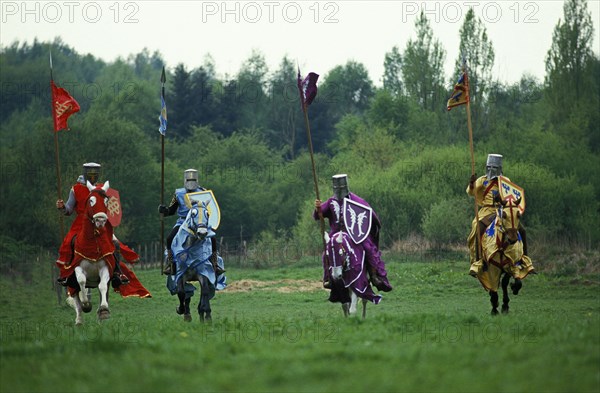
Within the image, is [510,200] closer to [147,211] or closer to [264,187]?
[147,211]

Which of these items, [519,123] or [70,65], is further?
[70,65]

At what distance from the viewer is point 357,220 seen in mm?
18297

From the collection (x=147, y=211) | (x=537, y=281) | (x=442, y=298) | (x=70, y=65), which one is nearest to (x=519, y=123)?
(x=147, y=211)

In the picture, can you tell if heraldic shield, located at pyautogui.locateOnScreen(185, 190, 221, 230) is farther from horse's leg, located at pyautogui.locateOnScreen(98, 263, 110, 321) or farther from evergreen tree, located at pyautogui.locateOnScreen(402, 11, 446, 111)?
evergreen tree, located at pyautogui.locateOnScreen(402, 11, 446, 111)

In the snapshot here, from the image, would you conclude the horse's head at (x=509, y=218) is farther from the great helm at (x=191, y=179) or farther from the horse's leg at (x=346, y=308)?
the great helm at (x=191, y=179)

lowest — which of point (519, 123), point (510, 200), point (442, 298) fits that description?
point (442, 298)

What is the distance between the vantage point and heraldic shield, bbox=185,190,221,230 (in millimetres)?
19109

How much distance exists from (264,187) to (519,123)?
1774cm

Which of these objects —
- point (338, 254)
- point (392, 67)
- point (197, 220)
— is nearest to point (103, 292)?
point (197, 220)

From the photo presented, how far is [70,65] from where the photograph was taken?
449 feet

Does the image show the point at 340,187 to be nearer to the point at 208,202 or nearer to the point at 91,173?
the point at 208,202

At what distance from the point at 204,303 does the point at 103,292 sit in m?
1.78

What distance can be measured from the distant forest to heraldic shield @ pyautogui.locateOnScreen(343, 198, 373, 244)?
22658 millimetres

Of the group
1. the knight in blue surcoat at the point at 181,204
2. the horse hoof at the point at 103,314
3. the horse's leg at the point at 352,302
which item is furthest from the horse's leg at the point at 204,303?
the horse's leg at the point at 352,302
